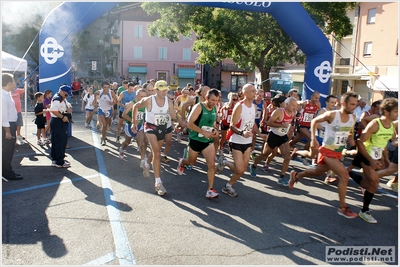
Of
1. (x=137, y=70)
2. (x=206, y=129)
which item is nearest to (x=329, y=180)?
(x=206, y=129)

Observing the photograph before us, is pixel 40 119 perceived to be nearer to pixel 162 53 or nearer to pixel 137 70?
pixel 137 70

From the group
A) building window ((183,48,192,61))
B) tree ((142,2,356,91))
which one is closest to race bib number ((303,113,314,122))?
tree ((142,2,356,91))

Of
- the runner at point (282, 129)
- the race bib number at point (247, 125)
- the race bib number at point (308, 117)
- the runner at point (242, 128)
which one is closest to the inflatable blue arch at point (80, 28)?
the race bib number at point (308, 117)

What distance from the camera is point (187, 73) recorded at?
1783 inches

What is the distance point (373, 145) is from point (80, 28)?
7990 mm

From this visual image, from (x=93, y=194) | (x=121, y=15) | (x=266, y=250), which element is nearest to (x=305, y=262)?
(x=266, y=250)

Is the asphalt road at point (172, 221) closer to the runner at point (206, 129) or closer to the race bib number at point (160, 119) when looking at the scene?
the runner at point (206, 129)

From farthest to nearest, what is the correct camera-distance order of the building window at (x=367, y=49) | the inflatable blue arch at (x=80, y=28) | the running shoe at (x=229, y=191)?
the building window at (x=367, y=49) → the inflatable blue arch at (x=80, y=28) → the running shoe at (x=229, y=191)

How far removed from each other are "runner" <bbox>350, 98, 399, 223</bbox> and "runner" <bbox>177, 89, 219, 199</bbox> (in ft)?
7.03

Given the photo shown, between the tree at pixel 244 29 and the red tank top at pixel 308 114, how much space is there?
25.4ft

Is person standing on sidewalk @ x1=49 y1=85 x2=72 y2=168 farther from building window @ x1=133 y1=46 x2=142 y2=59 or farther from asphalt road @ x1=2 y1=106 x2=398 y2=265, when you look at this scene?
building window @ x1=133 y1=46 x2=142 y2=59

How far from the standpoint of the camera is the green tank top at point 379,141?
15.5ft

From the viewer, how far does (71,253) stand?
3.52 meters

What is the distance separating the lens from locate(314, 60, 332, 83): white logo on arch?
1010cm
